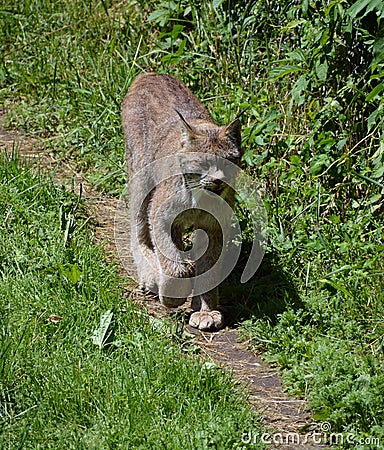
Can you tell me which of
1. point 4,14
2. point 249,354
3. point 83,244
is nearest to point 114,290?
point 83,244

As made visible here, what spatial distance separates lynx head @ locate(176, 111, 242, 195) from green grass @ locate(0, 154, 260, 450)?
2.63 ft

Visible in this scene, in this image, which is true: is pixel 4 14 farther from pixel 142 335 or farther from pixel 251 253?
pixel 142 335

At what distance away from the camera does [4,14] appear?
792 cm

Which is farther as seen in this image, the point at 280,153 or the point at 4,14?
the point at 4,14

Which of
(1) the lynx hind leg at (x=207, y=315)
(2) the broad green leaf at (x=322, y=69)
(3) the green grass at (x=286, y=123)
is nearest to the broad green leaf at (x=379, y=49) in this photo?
(3) the green grass at (x=286, y=123)

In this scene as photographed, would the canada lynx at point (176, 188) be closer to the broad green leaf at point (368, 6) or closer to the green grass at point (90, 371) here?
the green grass at point (90, 371)

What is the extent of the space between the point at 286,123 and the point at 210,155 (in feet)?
3.92

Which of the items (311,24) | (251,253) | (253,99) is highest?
(311,24)

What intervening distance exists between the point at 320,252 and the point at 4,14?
15.2 ft

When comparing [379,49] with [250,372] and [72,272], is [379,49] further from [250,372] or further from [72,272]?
[72,272]

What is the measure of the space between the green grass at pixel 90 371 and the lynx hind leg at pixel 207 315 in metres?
0.26

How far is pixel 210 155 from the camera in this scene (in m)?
4.49

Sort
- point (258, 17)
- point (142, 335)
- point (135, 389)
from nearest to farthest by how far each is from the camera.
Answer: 1. point (135, 389)
2. point (142, 335)
3. point (258, 17)

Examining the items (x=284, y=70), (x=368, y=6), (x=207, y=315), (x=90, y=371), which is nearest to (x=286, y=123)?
(x=284, y=70)
